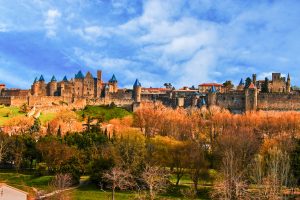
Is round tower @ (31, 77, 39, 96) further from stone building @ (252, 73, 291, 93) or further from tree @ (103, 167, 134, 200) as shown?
tree @ (103, 167, 134, 200)

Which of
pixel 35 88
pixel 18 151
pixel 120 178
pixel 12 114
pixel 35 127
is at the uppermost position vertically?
pixel 35 88

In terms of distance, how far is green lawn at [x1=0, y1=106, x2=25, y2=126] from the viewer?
320 feet

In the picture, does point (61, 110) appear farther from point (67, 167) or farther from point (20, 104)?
point (67, 167)

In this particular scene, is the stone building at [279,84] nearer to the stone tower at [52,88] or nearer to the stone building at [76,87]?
the stone building at [76,87]

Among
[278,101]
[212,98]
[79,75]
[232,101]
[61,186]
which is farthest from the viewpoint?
[79,75]

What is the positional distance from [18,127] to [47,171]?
106 ft

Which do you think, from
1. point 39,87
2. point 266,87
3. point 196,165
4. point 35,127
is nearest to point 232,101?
point 266,87

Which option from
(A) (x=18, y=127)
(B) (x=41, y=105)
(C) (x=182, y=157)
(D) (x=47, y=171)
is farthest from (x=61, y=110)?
(C) (x=182, y=157)

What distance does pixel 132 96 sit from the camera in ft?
454

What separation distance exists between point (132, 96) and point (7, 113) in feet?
142

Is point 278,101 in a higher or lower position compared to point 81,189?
higher

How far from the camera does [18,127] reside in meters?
92.2

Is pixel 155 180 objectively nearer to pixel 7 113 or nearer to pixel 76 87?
pixel 7 113

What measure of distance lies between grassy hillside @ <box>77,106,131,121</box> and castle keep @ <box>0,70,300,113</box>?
4.09m
